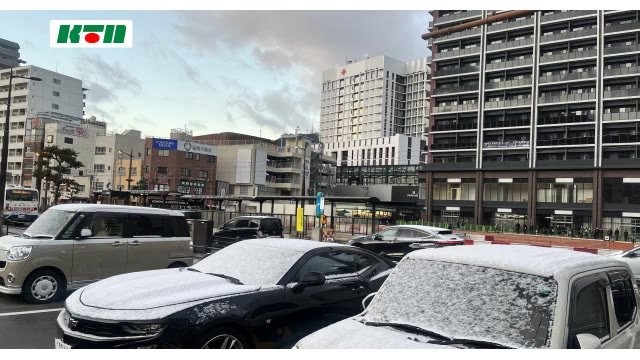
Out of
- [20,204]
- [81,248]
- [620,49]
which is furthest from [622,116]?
[81,248]

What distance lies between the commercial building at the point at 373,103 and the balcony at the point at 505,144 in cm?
8452

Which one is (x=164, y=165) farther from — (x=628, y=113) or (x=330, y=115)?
(x=330, y=115)

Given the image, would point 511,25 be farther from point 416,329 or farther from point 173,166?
point 416,329

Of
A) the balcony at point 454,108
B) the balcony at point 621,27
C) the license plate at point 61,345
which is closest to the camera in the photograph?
the license plate at point 61,345

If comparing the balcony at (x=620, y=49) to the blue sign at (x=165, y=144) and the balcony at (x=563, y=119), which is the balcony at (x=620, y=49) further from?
the blue sign at (x=165, y=144)

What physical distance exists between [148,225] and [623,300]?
8.50m

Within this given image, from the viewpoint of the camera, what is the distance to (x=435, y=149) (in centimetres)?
7938

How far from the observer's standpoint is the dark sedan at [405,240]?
16.9 metres

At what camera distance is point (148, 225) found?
1042cm

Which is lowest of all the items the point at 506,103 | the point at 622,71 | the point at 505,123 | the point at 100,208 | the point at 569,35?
the point at 100,208

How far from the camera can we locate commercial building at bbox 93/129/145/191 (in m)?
92.2

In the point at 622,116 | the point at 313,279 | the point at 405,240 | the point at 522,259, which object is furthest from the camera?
the point at 622,116

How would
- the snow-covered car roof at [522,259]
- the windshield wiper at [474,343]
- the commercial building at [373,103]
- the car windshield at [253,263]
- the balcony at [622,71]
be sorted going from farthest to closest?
1. the commercial building at [373,103]
2. the balcony at [622,71]
3. the car windshield at [253,263]
4. the snow-covered car roof at [522,259]
5. the windshield wiper at [474,343]

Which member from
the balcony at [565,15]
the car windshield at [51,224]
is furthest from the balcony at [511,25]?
the car windshield at [51,224]
